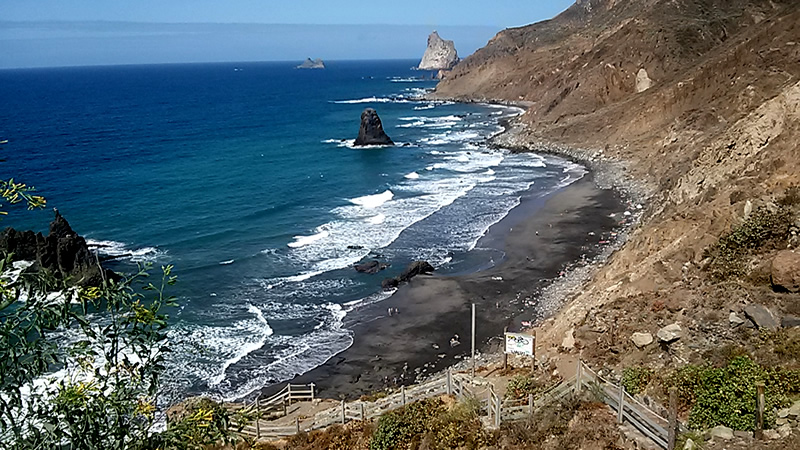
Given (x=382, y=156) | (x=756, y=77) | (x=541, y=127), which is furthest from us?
(x=541, y=127)

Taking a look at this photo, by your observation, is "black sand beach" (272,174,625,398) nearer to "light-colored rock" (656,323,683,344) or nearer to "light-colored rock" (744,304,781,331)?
"light-colored rock" (656,323,683,344)

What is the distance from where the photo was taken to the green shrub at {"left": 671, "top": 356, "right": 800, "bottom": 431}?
37.8ft

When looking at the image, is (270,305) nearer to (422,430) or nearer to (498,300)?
(498,300)

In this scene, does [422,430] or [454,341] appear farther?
[454,341]

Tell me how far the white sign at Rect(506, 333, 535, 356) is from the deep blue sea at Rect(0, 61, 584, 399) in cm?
772

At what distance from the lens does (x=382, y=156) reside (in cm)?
7350

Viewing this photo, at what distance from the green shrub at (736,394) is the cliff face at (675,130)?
2.51 m

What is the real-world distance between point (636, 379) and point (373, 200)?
1581 inches

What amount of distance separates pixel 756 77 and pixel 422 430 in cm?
5235

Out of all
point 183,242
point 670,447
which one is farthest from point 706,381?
point 183,242

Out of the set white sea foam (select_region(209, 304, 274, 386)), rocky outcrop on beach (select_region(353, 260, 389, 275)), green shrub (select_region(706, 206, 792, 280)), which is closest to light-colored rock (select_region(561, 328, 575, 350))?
green shrub (select_region(706, 206, 792, 280))

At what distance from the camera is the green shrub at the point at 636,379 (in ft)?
47.0

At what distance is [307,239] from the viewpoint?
140 ft

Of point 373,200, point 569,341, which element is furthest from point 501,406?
point 373,200
